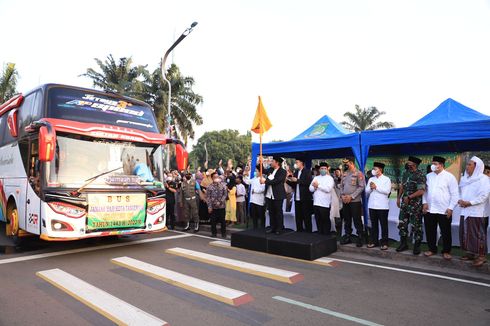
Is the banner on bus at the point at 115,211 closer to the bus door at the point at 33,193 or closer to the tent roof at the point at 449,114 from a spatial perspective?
the bus door at the point at 33,193

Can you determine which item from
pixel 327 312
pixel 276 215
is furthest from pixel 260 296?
pixel 276 215

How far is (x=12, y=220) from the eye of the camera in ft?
25.3

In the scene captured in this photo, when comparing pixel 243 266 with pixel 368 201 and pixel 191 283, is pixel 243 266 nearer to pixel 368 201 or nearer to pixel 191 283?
pixel 191 283

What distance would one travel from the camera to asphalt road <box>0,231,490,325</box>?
3.75 meters

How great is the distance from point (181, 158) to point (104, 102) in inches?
85.4

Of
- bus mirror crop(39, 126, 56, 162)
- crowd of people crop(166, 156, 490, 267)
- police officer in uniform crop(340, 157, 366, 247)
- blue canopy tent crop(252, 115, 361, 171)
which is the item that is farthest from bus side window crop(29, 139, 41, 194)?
police officer in uniform crop(340, 157, 366, 247)

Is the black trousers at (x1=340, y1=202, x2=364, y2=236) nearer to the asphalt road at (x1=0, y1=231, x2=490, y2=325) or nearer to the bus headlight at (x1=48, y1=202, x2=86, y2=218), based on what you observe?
the asphalt road at (x1=0, y1=231, x2=490, y2=325)

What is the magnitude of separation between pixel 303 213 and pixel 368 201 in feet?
6.61

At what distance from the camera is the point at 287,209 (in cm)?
989

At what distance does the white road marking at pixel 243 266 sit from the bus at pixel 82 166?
3.38 feet

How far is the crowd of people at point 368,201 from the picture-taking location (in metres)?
5.78

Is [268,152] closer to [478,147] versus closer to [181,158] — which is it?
[181,158]

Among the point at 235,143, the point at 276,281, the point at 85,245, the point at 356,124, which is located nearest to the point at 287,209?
the point at 276,281

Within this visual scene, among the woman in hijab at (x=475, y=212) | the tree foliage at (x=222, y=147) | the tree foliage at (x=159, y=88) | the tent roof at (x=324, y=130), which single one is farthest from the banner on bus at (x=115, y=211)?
the tree foliage at (x=222, y=147)
